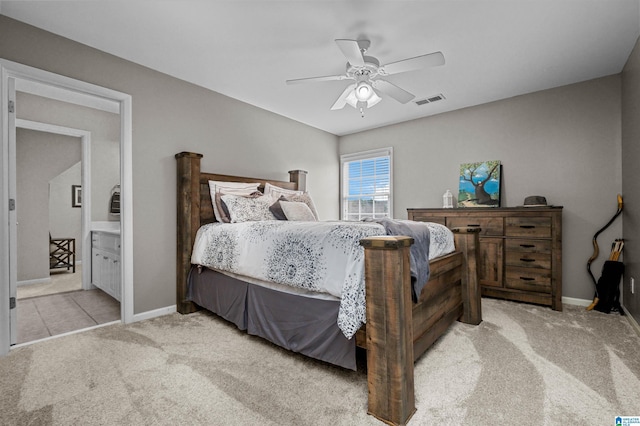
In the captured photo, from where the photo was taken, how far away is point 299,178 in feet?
14.3

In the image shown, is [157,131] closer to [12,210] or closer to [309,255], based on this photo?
[12,210]

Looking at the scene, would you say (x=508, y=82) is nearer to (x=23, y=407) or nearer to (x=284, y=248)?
(x=284, y=248)

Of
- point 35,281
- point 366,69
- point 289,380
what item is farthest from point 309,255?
point 35,281

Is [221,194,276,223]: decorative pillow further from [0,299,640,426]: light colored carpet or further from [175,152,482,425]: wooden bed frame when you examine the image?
[0,299,640,426]: light colored carpet

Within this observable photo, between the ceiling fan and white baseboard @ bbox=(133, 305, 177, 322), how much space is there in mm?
2550

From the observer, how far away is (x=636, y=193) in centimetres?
253

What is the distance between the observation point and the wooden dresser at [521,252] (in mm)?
3023

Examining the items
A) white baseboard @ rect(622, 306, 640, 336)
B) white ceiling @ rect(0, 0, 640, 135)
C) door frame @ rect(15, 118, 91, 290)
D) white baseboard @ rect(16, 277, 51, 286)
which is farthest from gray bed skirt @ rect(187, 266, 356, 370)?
white baseboard @ rect(16, 277, 51, 286)

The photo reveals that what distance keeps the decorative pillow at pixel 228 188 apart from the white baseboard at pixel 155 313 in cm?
104

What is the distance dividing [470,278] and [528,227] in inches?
48.2

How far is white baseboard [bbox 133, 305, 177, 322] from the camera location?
2766 mm

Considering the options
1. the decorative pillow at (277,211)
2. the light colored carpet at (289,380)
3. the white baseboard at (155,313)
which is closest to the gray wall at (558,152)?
the light colored carpet at (289,380)

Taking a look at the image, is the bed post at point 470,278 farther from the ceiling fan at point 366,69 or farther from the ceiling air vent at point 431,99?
the ceiling air vent at point 431,99

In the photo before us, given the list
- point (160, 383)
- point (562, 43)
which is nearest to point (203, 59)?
point (160, 383)
